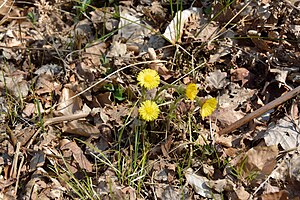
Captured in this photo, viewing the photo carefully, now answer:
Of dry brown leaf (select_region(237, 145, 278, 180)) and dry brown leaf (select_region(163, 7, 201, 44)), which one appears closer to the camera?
dry brown leaf (select_region(237, 145, 278, 180))

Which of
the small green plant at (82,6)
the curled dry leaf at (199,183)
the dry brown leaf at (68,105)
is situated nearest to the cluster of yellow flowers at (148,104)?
the curled dry leaf at (199,183)

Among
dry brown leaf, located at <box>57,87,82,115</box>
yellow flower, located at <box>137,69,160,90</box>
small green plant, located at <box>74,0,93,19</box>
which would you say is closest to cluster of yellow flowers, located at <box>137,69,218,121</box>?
yellow flower, located at <box>137,69,160,90</box>

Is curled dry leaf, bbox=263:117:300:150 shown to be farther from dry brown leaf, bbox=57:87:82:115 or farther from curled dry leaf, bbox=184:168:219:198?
dry brown leaf, bbox=57:87:82:115

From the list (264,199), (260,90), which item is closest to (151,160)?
(264,199)

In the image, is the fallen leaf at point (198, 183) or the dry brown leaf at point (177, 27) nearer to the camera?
the fallen leaf at point (198, 183)

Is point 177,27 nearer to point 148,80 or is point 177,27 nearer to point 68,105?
point 148,80

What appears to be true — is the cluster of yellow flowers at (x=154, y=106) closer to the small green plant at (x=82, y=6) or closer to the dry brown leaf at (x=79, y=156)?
the dry brown leaf at (x=79, y=156)
